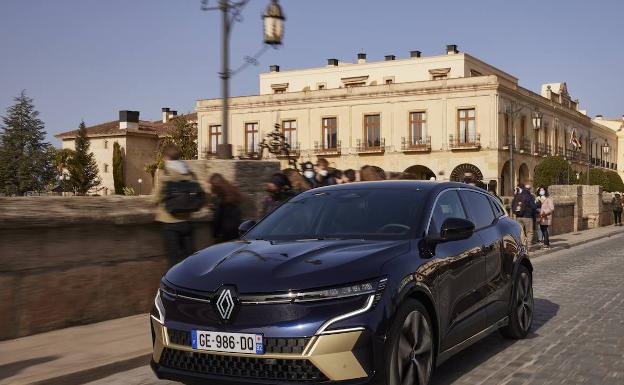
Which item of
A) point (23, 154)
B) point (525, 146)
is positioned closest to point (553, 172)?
point (525, 146)

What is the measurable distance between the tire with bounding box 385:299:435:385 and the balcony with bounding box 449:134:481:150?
163ft

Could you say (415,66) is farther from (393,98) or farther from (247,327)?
(247,327)

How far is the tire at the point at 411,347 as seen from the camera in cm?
438

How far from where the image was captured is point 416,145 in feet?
182

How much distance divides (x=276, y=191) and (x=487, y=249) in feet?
14.0

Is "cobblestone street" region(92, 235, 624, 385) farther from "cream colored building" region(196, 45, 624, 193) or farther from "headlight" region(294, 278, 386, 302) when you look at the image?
"cream colored building" region(196, 45, 624, 193)

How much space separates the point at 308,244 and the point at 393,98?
5238 cm

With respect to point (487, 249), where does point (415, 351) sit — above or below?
below

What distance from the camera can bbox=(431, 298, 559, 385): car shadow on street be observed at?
18.7 ft

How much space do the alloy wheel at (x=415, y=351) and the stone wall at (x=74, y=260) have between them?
3898 millimetres

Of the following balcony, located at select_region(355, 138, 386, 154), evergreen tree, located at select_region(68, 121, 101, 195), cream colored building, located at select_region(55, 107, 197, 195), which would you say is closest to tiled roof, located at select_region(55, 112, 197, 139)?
cream colored building, located at select_region(55, 107, 197, 195)

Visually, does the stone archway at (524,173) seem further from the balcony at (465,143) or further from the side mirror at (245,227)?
the side mirror at (245,227)

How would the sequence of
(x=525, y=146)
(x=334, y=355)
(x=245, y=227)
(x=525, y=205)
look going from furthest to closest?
1. (x=525, y=146)
2. (x=525, y=205)
3. (x=245, y=227)
4. (x=334, y=355)

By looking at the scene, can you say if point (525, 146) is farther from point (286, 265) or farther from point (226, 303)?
point (226, 303)
